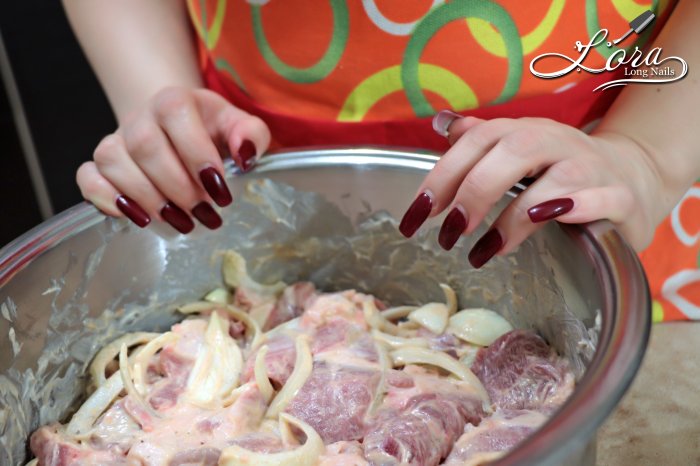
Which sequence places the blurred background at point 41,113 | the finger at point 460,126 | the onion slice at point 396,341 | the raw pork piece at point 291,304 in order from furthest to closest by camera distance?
the blurred background at point 41,113
the raw pork piece at point 291,304
the onion slice at point 396,341
the finger at point 460,126

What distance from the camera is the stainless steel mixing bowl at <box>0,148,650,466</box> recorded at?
2.96 ft

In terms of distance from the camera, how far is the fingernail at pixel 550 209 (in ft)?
2.73

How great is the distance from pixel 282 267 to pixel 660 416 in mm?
595

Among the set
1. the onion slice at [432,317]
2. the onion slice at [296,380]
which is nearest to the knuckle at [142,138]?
the onion slice at [296,380]

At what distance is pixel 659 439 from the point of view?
0.98 metres

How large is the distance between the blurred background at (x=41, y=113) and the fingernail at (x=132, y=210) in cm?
97

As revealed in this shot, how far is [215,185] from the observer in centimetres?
101

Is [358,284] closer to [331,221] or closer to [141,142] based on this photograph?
[331,221]

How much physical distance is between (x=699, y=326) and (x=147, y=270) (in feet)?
2.88

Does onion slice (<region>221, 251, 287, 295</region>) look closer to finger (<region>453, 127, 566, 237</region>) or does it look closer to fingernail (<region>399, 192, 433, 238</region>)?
fingernail (<region>399, 192, 433, 238</region>)

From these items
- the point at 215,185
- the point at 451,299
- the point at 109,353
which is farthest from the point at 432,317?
the point at 109,353

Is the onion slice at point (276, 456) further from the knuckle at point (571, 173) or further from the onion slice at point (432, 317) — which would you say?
the knuckle at point (571, 173)

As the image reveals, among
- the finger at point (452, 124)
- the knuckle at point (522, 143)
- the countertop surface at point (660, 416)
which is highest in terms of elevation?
the knuckle at point (522, 143)

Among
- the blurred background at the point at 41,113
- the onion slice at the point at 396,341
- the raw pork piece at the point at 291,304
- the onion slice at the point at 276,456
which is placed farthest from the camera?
the blurred background at the point at 41,113
